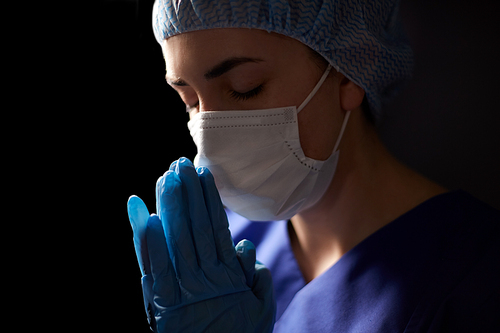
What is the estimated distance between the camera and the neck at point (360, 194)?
3.63ft

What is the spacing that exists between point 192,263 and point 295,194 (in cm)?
33

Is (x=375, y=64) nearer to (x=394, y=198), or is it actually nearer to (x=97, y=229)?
(x=394, y=198)

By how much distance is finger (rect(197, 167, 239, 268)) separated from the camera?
93cm

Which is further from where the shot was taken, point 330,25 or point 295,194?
point 295,194

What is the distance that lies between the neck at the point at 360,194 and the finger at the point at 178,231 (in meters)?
0.45

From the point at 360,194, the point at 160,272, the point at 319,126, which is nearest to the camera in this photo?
the point at 160,272

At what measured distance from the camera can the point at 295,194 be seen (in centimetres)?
105

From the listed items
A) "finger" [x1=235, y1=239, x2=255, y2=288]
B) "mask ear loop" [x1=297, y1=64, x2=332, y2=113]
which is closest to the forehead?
"mask ear loop" [x1=297, y1=64, x2=332, y2=113]

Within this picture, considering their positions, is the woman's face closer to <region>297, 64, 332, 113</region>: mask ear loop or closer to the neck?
<region>297, 64, 332, 113</region>: mask ear loop

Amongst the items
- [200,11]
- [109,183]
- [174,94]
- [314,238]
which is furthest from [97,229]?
[200,11]

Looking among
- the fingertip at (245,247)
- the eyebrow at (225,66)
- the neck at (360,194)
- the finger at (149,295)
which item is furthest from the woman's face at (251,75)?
the finger at (149,295)

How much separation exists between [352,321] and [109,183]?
1003 mm

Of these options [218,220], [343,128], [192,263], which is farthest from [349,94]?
[192,263]

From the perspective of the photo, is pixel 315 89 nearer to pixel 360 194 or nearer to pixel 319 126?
pixel 319 126
